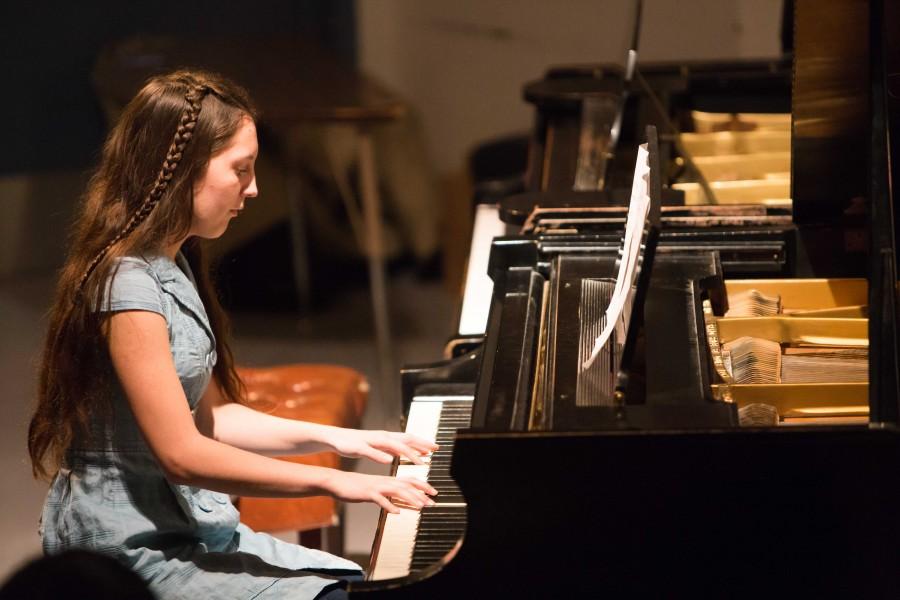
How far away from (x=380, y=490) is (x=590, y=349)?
1.29ft

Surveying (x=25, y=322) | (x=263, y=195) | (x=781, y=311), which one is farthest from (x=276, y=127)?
(x=781, y=311)

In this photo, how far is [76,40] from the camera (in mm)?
5387

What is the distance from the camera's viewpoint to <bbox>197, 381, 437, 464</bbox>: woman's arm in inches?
77.6

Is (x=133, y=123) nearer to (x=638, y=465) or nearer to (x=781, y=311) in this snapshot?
(x=638, y=465)

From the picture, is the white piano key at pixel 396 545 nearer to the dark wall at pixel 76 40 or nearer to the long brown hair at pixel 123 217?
the long brown hair at pixel 123 217

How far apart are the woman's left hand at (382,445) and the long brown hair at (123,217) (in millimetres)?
367

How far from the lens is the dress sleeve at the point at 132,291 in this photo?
1.77m

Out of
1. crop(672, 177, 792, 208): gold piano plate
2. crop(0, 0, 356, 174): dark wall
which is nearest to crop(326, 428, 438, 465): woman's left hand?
crop(672, 177, 792, 208): gold piano plate

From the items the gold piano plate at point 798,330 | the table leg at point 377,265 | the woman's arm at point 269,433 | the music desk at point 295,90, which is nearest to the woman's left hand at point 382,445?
the woman's arm at point 269,433

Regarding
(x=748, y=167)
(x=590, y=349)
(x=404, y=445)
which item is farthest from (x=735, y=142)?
(x=404, y=445)

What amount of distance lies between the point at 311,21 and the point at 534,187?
265 cm

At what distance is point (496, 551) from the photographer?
161 centimetres

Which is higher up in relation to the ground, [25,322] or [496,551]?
[496,551]

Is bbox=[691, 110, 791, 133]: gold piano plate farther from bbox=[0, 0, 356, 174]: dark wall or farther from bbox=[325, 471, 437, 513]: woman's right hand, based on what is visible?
bbox=[0, 0, 356, 174]: dark wall
